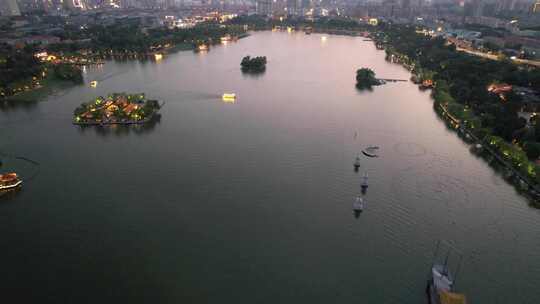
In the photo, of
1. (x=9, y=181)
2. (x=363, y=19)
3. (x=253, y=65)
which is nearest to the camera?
(x=9, y=181)

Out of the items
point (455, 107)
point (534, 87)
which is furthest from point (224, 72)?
point (534, 87)

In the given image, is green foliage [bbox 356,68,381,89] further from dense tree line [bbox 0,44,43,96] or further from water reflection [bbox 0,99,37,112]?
dense tree line [bbox 0,44,43,96]

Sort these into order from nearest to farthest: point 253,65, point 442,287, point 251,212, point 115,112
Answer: point 442,287 → point 251,212 → point 115,112 → point 253,65

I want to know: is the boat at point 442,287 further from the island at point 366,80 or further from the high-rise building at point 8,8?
the high-rise building at point 8,8

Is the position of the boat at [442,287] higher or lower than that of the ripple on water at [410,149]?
higher

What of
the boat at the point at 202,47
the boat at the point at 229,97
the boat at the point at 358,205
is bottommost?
the boat at the point at 358,205

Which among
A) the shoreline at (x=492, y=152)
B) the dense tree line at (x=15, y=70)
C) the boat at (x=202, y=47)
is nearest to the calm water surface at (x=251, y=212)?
the shoreline at (x=492, y=152)

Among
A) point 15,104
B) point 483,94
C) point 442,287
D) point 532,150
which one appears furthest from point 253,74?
point 442,287

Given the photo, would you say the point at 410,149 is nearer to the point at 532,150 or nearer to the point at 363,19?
the point at 532,150
